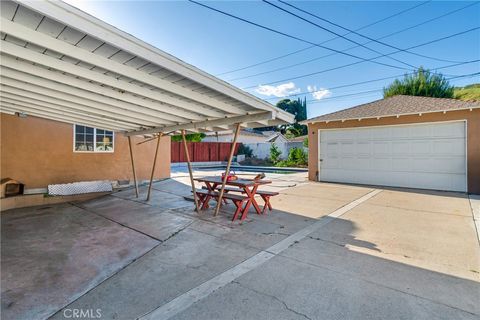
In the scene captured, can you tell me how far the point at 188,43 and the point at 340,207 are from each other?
9.63 meters

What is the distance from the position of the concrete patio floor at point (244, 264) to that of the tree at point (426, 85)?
2357 centimetres

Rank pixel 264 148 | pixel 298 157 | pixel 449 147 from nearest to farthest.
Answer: pixel 449 147 < pixel 298 157 < pixel 264 148

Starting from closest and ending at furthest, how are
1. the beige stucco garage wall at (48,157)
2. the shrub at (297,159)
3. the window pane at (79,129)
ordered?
the beige stucco garage wall at (48,157) < the window pane at (79,129) < the shrub at (297,159)

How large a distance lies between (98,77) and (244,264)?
3.24 m

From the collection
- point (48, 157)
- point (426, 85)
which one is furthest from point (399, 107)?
point (426, 85)

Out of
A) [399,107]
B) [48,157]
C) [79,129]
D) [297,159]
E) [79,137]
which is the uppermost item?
[399,107]

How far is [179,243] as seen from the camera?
4051mm

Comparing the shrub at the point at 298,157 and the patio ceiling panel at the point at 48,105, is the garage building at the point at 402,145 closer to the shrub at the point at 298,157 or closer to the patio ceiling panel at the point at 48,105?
the shrub at the point at 298,157

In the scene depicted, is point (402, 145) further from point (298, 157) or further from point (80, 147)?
point (80, 147)

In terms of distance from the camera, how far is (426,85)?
24172mm

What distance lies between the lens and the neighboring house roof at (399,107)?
845 cm

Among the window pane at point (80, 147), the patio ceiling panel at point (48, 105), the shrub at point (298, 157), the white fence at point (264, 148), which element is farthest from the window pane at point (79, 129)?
the white fence at point (264, 148)

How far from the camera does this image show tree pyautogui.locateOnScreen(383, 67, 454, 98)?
2394 centimetres

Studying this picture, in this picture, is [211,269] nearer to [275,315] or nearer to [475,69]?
[275,315]
